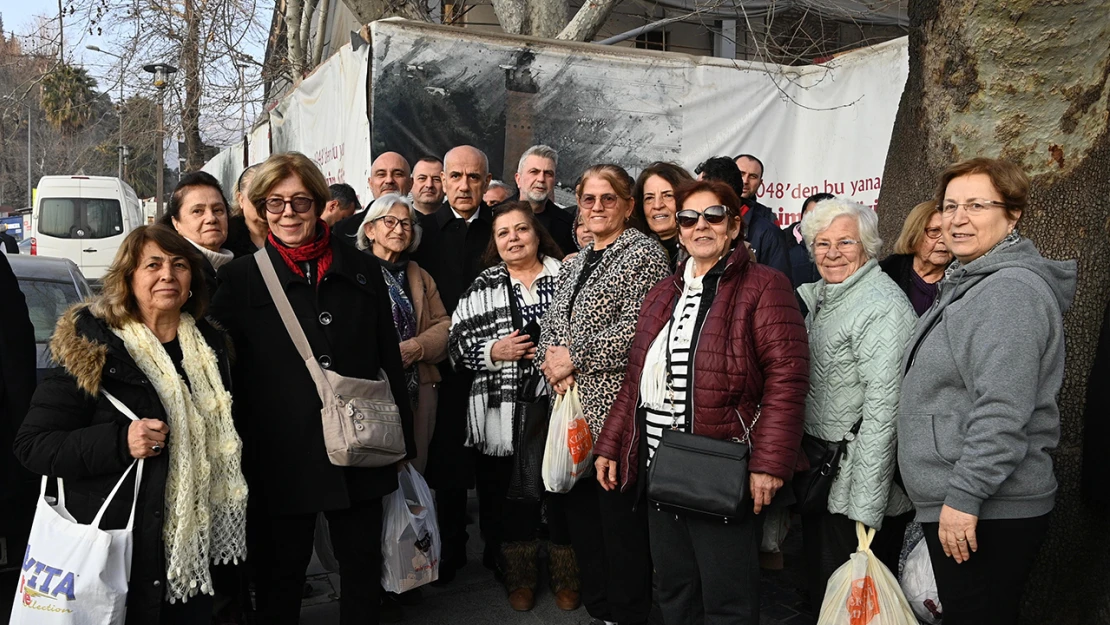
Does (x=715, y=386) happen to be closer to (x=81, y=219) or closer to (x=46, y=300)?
(x=46, y=300)

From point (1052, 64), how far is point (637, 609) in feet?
8.85

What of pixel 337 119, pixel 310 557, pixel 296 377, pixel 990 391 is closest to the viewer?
pixel 990 391

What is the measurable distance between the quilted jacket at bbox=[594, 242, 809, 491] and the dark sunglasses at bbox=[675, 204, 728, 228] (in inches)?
4.9

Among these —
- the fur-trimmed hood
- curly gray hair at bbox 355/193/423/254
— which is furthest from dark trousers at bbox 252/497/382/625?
curly gray hair at bbox 355/193/423/254

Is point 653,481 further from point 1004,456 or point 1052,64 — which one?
point 1052,64

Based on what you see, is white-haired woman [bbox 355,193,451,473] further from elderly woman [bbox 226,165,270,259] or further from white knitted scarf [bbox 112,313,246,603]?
white knitted scarf [bbox 112,313,246,603]

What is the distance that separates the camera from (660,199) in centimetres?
382

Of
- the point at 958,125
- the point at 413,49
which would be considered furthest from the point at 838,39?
the point at 958,125

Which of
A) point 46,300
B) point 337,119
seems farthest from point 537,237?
point 337,119

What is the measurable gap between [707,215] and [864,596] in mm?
1378

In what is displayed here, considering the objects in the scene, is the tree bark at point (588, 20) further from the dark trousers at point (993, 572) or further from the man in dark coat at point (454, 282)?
the dark trousers at point (993, 572)

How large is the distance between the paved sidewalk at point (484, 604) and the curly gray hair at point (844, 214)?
165 centimetres

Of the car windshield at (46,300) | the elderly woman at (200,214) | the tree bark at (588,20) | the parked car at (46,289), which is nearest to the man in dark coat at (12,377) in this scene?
the elderly woman at (200,214)

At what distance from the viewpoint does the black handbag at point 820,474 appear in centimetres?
296
